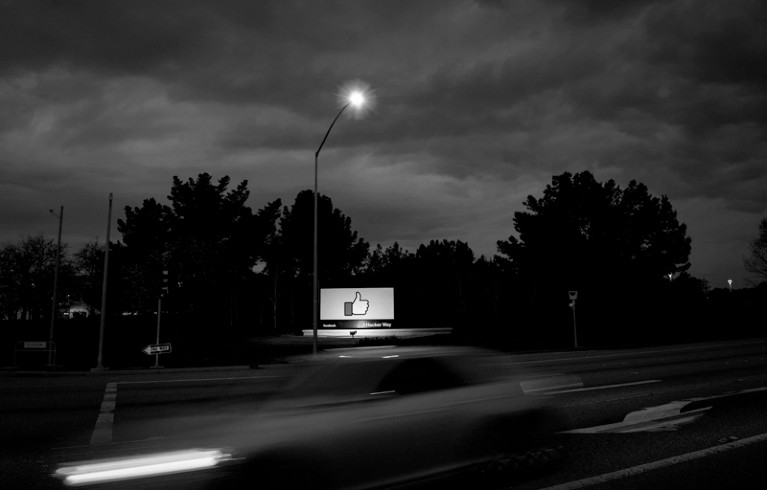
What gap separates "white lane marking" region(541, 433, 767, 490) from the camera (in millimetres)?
6328

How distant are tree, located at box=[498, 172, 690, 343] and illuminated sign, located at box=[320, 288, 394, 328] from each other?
1289 cm

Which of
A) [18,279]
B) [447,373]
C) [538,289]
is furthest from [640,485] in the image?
[18,279]

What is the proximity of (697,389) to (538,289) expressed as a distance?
133 ft

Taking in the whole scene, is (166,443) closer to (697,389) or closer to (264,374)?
(697,389)

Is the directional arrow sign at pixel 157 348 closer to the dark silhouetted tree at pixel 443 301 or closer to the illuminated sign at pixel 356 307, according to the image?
the illuminated sign at pixel 356 307

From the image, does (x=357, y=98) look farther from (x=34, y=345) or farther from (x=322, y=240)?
(x=322, y=240)

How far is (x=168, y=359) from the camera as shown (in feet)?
90.1

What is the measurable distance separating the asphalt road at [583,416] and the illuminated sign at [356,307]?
85.4 ft

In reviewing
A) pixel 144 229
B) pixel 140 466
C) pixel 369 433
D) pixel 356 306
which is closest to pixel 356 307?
pixel 356 306

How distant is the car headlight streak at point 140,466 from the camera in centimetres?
471

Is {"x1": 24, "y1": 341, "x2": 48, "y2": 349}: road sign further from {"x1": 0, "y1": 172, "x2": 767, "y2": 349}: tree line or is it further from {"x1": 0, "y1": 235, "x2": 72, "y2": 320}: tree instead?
{"x1": 0, "y1": 235, "x2": 72, "y2": 320}: tree

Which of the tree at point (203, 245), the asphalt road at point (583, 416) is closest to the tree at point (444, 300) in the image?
the tree at point (203, 245)

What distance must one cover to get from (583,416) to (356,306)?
120 feet

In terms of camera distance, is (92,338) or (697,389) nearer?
(697,389)
